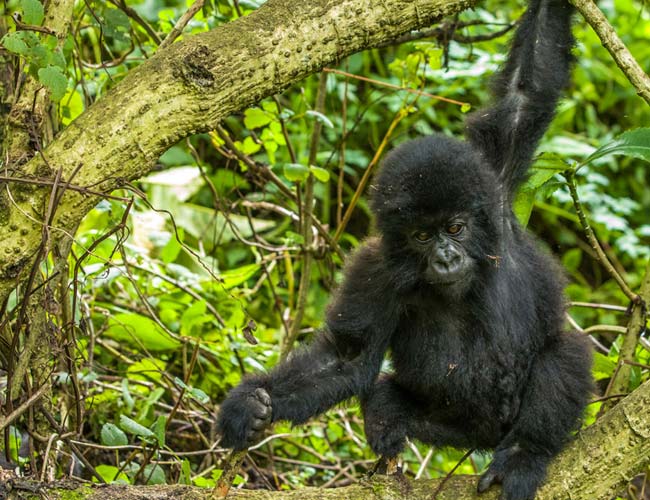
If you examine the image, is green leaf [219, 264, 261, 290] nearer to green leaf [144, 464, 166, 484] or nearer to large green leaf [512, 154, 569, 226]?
green leaf [144, 464, 166, 484]

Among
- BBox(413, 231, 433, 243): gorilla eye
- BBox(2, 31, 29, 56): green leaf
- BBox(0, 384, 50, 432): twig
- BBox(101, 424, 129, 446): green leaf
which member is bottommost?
→ BBox(101, 424, 129, 446): green leaf

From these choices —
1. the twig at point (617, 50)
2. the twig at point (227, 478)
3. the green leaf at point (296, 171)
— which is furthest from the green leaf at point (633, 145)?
the twig at point (227, 478)

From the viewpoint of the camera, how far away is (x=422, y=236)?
3627 millimetres

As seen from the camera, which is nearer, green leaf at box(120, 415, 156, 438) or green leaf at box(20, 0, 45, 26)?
green leaf at box(20, 0, 45, 26)

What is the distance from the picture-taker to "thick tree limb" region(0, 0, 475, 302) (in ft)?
9.36

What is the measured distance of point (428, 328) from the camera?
12.6 feet

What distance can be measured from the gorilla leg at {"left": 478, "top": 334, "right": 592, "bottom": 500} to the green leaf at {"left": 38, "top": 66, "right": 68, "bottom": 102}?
83.7 inches

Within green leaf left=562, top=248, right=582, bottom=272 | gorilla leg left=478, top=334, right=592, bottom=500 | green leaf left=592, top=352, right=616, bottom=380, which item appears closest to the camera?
gorilla leg left=478, top=334, right=592, bottom=500

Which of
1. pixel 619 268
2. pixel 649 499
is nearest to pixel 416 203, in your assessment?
pixel 649 499

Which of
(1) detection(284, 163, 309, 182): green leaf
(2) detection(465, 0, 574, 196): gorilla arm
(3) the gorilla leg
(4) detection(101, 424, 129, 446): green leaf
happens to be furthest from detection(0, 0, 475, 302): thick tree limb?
(3) the gorilla leg

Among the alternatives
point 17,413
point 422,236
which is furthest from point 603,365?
point 17,413

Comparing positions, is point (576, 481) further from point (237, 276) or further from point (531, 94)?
point (237, 276)

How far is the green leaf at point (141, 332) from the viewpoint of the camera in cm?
505

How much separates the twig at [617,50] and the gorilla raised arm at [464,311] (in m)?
0.55
